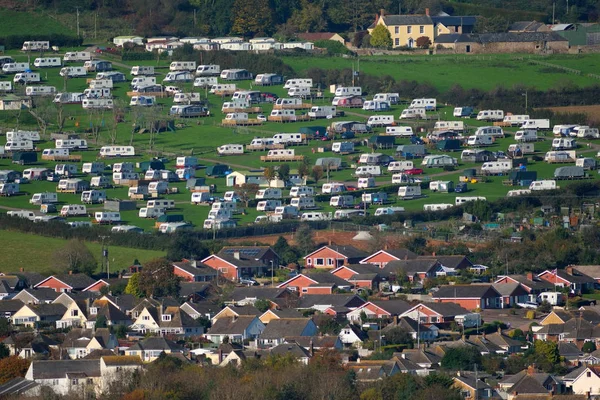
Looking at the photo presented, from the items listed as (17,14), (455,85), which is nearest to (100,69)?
(17,14)

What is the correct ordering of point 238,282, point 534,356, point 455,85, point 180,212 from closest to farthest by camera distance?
point 534,356 < point 238,282 < point 180,212 < point 455,85

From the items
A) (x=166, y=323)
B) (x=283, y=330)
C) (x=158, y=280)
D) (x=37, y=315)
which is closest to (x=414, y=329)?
(x=283, y=330)

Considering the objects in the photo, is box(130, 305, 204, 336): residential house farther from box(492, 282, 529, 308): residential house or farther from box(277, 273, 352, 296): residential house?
box(492, 282, 529, 308): residential house

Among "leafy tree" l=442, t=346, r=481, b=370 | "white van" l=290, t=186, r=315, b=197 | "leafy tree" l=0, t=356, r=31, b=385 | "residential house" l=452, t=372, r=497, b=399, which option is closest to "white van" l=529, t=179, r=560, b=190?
"white van" l=290, t=186, r=315, b=197

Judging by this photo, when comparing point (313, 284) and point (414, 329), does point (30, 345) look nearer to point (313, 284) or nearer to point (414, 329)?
point (414, 329)

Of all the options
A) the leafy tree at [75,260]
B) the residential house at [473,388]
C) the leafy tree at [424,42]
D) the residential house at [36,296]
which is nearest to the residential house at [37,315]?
the residential house at [36,296]

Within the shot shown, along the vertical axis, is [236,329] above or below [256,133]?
above

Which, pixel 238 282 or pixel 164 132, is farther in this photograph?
pixel 164 132

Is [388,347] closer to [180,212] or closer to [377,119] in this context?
[180,212]
